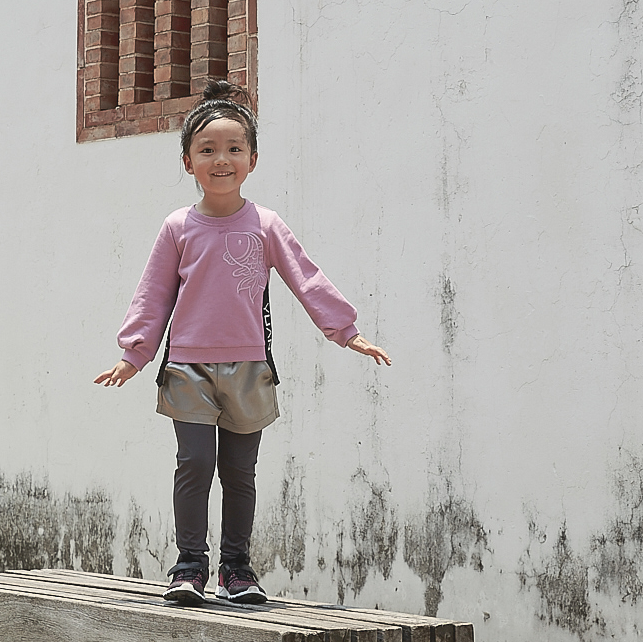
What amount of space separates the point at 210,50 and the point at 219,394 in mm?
2975

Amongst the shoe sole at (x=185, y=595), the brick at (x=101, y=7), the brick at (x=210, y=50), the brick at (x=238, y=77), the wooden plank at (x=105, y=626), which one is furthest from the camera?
the brick at (x=101, y=7)

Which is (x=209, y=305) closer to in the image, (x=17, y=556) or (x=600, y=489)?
(x=600, y=489)

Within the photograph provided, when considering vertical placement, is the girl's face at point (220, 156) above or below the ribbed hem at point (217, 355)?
above

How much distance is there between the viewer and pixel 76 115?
7.17 m

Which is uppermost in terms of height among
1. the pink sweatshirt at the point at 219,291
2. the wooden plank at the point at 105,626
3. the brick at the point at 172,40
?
the brick at the point at 172,40

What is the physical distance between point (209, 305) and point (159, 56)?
122 inches

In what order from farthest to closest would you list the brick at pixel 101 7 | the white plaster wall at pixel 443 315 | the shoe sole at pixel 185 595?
the brick at pixel 101 7 → the white plaster wall at pixel 443 315 → the shoe sole at pixel 185 595

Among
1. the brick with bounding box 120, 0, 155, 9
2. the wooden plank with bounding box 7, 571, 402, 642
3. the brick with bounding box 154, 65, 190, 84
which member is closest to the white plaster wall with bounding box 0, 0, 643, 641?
the brick with bounding box 154, 65, 190, 84

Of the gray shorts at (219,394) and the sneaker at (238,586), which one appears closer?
the gray shorts at (219,394)

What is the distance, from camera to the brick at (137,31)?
691 centimetres

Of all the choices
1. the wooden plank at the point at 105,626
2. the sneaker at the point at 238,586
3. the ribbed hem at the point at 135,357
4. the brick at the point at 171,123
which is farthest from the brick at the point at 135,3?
the sneaker at the point at 238,586

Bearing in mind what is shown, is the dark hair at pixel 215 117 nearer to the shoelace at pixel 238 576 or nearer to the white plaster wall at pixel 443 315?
the shoelace at pixel 238 576

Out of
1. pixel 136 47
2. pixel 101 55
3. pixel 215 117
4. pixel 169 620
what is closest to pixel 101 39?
pixel 101 55

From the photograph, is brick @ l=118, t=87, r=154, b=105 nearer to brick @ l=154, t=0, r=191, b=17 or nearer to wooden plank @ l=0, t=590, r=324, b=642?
brick @ l=154, t=0, r=191, b=17
